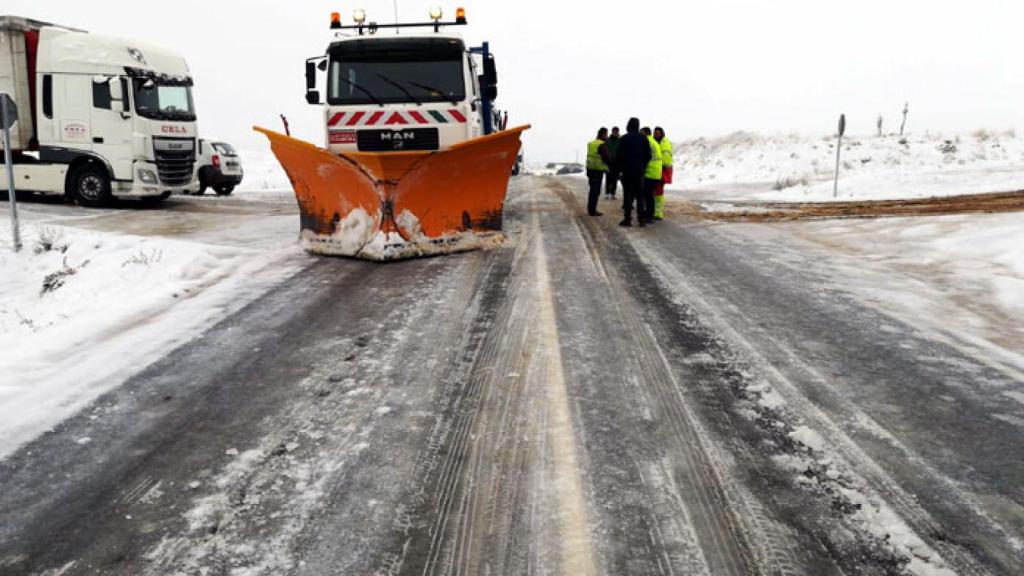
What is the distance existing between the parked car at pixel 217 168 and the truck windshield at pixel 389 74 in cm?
954

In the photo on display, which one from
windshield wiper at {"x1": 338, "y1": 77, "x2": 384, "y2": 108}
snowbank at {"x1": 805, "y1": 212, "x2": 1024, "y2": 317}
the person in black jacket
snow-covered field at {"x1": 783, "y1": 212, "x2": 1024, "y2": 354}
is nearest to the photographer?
snow-covered field at {"x1": 783, "y1": 212, "x2": 1024, "y2": 354}

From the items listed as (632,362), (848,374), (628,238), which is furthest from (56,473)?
(628,238)

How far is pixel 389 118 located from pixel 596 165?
234 inches

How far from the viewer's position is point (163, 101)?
1361 centimetres

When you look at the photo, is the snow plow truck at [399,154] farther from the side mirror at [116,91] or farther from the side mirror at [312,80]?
the side mirror at [116,91]

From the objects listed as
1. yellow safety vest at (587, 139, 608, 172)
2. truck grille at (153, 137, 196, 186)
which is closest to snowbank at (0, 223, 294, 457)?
Result: truck grille at (153, 137, 196, 186)

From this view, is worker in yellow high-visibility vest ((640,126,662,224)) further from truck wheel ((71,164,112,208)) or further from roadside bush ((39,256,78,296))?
truck wheel ((71,164,112,208))

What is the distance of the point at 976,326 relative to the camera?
193 inches

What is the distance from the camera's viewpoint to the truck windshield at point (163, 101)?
1308 cm

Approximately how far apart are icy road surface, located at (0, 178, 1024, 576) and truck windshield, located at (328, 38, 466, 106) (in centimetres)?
401

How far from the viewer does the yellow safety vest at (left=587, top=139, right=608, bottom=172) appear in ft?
43.0

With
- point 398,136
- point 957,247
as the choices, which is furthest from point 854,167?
point 398,136

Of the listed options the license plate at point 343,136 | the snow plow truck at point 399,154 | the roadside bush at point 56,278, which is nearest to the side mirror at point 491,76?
the snow plow truck at point 399,154

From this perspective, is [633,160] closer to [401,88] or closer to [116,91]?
[401,88]
